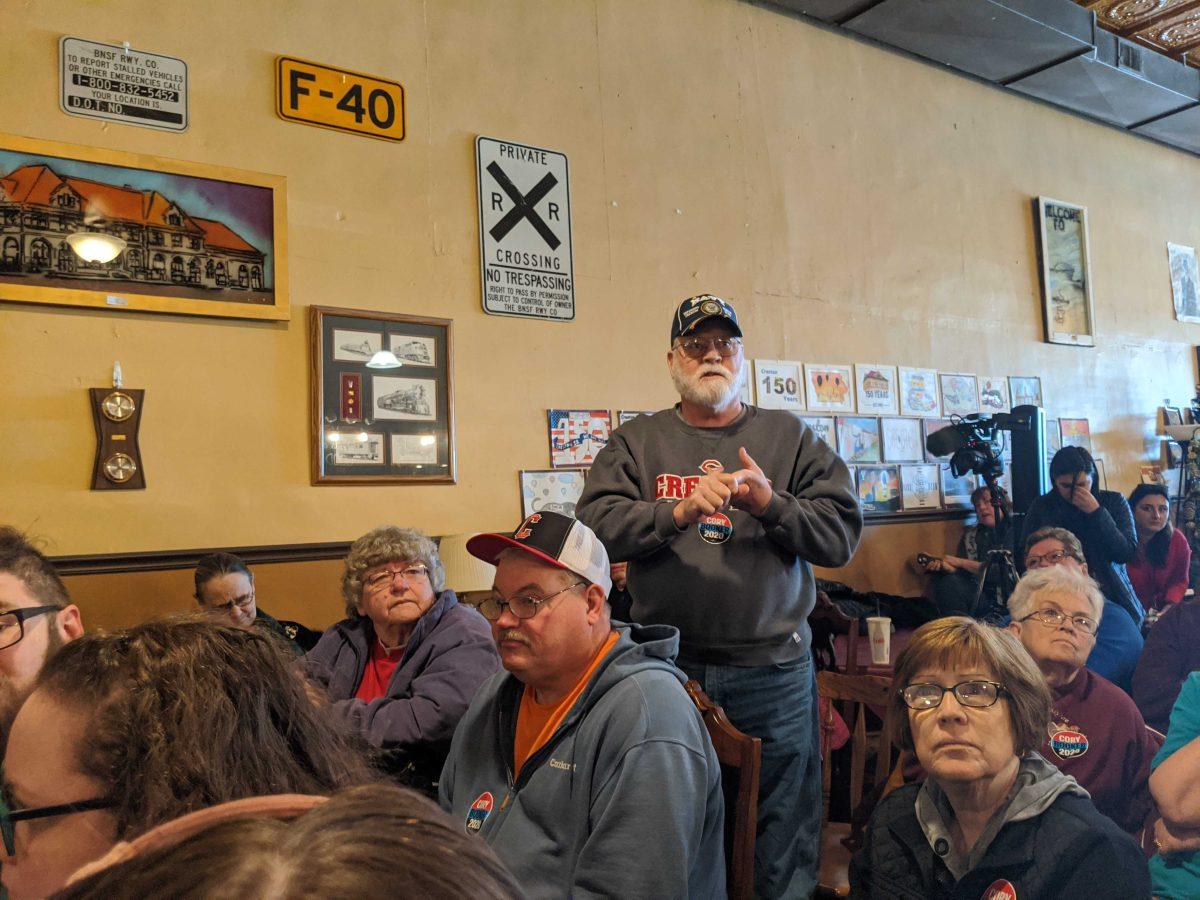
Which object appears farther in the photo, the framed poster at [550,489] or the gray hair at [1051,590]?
the framed poster at [550,489]

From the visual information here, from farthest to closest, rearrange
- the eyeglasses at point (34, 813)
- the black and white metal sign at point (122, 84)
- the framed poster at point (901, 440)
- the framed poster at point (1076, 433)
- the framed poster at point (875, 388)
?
the framed poster at point (1076, 433) < the framed poster at point (901, 440) < the framed poster at point (875, 388) < the black and white metal sign at point (122, 84) < the eyeglasses at point (34, 813)

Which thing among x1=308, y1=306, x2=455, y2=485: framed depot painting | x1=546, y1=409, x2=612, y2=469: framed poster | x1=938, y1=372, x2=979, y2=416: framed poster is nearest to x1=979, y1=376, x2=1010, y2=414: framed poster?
x1=938, y1=372, x2=979, y2=416: framed poster

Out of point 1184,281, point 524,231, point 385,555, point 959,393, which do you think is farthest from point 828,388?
point 1184,281

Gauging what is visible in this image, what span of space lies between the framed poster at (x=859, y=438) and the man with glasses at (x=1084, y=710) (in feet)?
12.2

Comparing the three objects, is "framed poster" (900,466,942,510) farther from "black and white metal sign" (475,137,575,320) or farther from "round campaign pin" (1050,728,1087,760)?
"round campaign pin" (1050,728,1087,760)

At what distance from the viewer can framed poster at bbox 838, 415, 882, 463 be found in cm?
539

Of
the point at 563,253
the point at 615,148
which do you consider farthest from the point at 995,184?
the point at 563,253

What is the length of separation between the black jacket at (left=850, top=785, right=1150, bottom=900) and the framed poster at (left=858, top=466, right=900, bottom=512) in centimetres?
421

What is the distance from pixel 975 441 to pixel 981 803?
458 cm

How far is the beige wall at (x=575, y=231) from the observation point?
3.44 m

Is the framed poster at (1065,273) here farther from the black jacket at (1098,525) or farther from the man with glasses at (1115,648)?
the man with glasses at (1115,648)

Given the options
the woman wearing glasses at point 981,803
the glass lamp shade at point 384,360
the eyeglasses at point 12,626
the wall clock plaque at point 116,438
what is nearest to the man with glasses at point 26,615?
the eyeglasses at point 12,626

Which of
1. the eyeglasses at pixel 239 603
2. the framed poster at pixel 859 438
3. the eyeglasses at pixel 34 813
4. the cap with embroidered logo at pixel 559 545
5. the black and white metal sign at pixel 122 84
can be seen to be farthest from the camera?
the framed poster at pixel 859 438

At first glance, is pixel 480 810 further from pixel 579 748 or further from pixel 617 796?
pixel 617 796
